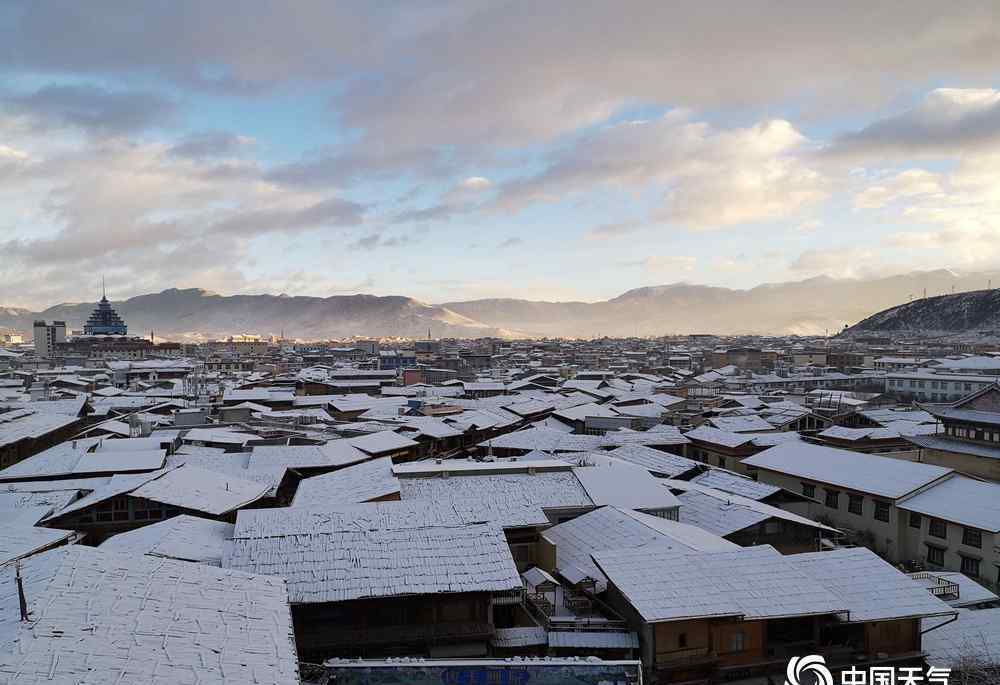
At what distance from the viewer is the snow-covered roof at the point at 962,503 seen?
1806cm

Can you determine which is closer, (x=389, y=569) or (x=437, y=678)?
(x=437, y=678)

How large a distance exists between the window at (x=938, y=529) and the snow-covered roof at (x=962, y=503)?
271mm

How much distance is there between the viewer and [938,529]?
1914 centimetres

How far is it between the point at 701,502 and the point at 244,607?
13900 millimetres

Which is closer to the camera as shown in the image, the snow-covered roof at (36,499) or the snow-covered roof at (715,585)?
the snow-covered roof at (715,585)

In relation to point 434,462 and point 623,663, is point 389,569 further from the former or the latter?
point 434,462

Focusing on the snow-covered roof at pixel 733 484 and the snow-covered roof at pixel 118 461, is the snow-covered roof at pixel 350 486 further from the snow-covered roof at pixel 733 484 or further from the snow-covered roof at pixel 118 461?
the snow-covered roof at pixel 733 484

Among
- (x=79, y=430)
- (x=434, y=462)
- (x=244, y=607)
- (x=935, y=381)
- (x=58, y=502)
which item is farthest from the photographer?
(x=935, y=381)

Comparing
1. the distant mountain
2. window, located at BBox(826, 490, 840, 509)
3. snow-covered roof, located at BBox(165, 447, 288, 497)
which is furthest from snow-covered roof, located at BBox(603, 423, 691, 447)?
the distant mountain

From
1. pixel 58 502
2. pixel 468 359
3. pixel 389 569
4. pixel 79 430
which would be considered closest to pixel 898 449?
pixel 389 569

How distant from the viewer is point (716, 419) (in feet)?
117

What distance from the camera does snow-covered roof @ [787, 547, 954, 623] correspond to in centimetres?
1180

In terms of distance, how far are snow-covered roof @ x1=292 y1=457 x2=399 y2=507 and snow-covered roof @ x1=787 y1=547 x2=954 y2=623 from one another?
1057cm

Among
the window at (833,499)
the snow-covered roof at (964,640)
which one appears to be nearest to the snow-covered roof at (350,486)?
the snow-covered roof at (964,640)
